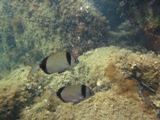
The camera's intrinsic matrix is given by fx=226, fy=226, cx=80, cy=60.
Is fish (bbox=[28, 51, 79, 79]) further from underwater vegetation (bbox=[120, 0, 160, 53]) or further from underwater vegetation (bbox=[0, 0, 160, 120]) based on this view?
underwater vegetation (bbox=[120, 0, 160, 53])

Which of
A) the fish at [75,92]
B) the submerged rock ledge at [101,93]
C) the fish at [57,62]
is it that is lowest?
the submerged rock ledge at [101,93]

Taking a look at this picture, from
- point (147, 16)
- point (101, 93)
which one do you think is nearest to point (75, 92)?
point (101, 93)

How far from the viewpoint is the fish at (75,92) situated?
9.71ft

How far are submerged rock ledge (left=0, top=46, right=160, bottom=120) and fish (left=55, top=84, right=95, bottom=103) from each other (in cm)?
146

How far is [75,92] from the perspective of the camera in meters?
2.98

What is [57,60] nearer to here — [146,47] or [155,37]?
[155,37]

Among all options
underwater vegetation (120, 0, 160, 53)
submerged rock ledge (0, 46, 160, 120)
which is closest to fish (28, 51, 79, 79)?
submerged rock ledge (0, 46, 160, 120)

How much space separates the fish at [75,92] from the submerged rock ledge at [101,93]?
1.46 m

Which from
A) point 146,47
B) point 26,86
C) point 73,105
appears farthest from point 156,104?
point 146,47

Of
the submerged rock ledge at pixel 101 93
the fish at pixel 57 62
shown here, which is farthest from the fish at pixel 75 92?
the submerged rock ledge at pixel 101 93

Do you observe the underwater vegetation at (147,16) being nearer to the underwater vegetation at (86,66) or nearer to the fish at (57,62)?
the underwater vegetation at (86,66)

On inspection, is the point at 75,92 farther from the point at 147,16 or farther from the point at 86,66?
the point at 147,16

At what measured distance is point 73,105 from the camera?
15.0 ft

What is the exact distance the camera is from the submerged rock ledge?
4379 millimetres
